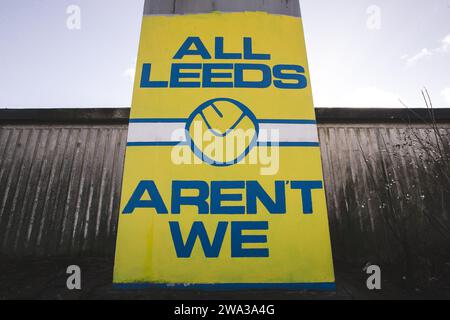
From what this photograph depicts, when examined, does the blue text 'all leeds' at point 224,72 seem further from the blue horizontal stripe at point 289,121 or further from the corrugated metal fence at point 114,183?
the corrugated metal fence at point 114,183

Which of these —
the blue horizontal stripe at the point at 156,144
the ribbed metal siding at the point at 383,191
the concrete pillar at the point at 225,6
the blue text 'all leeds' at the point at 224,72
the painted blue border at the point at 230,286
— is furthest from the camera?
the ribbed metal siding at the point at 383,191

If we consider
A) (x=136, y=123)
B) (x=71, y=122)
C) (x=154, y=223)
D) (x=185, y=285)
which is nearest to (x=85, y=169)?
(x=71, y=122)

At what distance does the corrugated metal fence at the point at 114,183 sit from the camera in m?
2.98

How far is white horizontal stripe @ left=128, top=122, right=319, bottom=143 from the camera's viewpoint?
5.92 ft

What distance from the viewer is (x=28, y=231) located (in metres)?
3.03

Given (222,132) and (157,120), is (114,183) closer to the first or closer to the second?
(157,120)

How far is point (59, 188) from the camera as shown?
10.4 feet

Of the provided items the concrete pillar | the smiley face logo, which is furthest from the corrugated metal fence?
the smiley face logo

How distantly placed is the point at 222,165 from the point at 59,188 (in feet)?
8.65

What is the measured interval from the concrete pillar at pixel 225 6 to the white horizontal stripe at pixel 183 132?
3.76 feet

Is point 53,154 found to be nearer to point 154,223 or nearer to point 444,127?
point 154,223

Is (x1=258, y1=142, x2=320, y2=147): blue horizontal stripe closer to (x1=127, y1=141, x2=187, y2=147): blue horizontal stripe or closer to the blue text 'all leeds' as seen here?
the blue text 'all leeds'

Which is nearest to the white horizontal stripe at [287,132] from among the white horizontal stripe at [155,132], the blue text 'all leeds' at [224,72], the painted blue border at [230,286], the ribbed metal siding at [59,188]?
the blue text 'all leeds' at [224,72]

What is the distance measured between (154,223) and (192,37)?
1.63m
